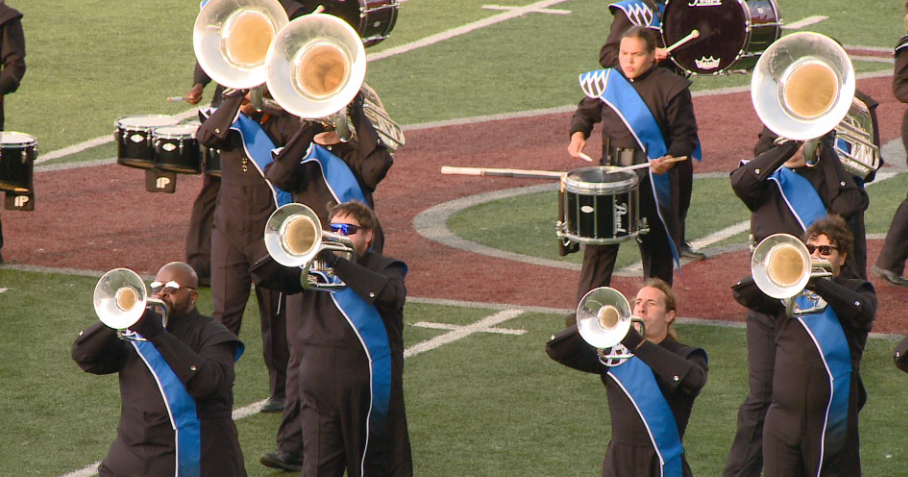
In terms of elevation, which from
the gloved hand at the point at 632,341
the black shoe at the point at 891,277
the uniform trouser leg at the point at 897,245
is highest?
the gloved hand at the point at 632,341

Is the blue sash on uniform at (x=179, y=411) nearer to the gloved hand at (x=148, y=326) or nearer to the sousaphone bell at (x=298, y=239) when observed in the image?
the gloved hand at (x=148, y=326)

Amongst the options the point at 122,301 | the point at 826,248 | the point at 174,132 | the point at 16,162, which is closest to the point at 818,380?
the point at 826,248

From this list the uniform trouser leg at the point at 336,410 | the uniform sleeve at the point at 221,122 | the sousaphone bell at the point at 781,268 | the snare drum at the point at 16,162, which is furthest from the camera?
the snare drum at the point at 16,162

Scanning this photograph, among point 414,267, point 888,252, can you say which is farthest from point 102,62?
point 888,252

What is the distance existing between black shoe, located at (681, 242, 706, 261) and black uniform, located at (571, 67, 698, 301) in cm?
180

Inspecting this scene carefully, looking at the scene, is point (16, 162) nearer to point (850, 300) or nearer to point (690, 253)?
point (690, 253)

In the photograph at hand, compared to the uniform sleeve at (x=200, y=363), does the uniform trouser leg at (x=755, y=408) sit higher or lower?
lower

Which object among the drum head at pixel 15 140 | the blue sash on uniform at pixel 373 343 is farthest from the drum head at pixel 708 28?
the blue sash on uniform at pixel 373 343

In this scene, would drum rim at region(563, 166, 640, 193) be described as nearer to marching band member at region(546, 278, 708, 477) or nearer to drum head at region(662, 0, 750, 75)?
drum head at region(662, 0, 750, 75)

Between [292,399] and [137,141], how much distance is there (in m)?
3.52

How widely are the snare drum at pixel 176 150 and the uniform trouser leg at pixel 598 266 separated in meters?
2.73

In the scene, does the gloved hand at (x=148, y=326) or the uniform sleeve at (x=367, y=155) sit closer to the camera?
the gloved hand at (x=148, y=326)

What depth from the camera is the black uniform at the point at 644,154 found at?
9.23 metres

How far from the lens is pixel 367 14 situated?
1102 centimetres
